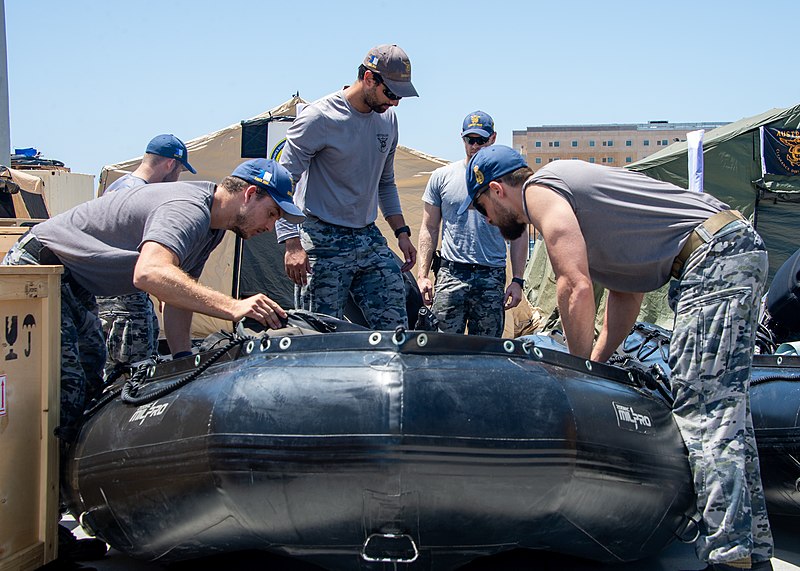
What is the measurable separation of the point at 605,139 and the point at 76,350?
49.9 meters

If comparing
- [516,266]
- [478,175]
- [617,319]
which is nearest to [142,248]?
[478,175]

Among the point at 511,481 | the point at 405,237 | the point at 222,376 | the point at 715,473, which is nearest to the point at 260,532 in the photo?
the point at 222,376

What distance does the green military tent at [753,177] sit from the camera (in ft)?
33.7

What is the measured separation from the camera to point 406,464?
235 centimetres

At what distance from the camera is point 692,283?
296 cm

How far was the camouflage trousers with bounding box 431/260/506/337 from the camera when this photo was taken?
5.32 m

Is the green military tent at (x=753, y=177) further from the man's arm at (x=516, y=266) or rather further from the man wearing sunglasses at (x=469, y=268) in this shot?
the man wearing sunglasses at (x=469, y=268)

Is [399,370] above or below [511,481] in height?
above

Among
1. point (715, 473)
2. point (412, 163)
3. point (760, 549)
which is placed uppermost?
point (412, 163)

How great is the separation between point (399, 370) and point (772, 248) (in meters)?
9.20

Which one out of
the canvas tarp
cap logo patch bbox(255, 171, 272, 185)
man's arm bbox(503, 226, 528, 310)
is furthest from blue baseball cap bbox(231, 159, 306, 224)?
the canvas tarp

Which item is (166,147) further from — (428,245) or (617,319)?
(617,319)

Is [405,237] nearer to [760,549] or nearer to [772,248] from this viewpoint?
[760,549]

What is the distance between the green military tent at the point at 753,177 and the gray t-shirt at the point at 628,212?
7637 mm
